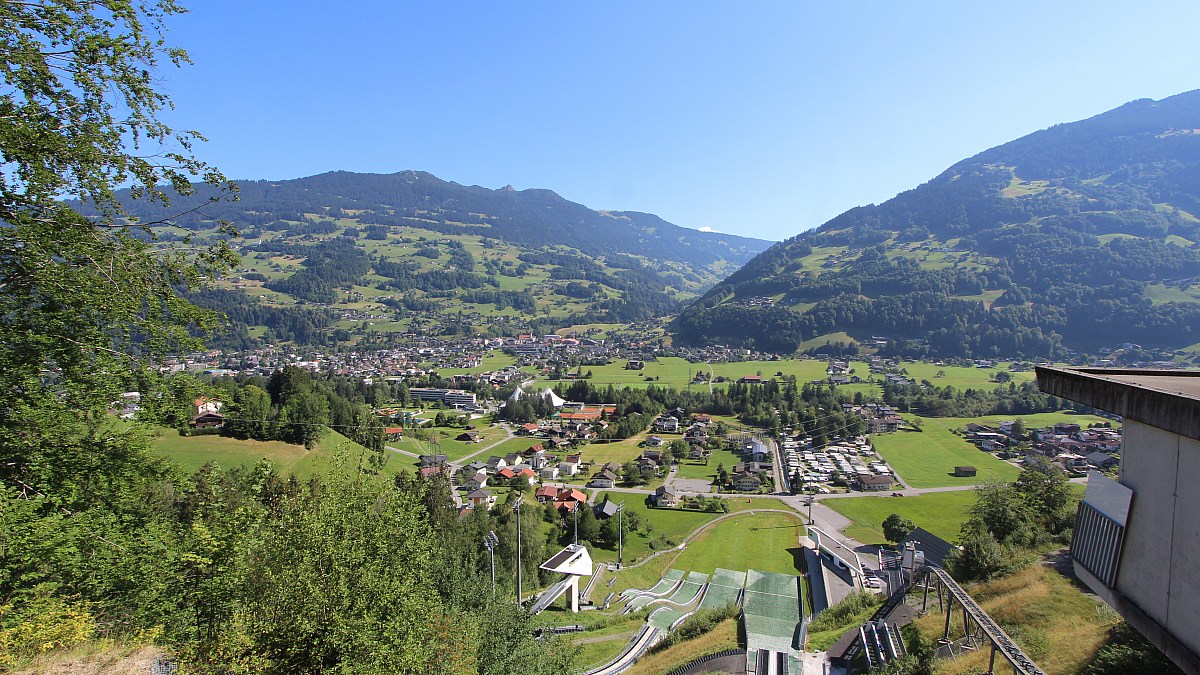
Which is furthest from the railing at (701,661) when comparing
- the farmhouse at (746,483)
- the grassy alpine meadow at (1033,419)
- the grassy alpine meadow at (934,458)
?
the grassy alpine meadow at (1033,419)

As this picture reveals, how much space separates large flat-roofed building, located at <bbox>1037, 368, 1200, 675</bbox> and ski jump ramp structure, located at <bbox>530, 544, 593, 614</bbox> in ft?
66.1

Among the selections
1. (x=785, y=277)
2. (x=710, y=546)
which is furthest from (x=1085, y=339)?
(x=710, y=546)

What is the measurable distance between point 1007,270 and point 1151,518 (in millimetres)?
154803

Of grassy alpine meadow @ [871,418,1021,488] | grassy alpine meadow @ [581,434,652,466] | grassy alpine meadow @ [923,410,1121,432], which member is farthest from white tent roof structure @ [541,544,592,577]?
grassy alpine meadow @ [923,410,1121,432]

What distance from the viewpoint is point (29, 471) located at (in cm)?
626

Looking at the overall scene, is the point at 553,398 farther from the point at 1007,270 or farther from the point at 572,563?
the point at 1007,270

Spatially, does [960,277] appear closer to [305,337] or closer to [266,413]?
[266,413]

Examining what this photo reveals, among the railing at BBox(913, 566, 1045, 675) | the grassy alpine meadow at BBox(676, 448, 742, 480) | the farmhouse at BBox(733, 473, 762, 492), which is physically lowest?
the grassy alpine meadow at BBox(676, 448, 742, 480)

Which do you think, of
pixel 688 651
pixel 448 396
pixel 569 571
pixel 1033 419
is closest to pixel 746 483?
pixel 569 571

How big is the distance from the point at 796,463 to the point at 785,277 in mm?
121011

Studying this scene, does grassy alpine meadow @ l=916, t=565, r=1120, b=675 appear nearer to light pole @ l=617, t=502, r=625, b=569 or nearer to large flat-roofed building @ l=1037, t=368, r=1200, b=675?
large flat-roofed building @ l=1037, t=368, r=1200, b=675

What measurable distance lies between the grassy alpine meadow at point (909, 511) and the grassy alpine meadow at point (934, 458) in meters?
3.60

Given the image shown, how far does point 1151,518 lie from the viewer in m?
4.57

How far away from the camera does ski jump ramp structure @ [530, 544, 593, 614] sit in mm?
23188
